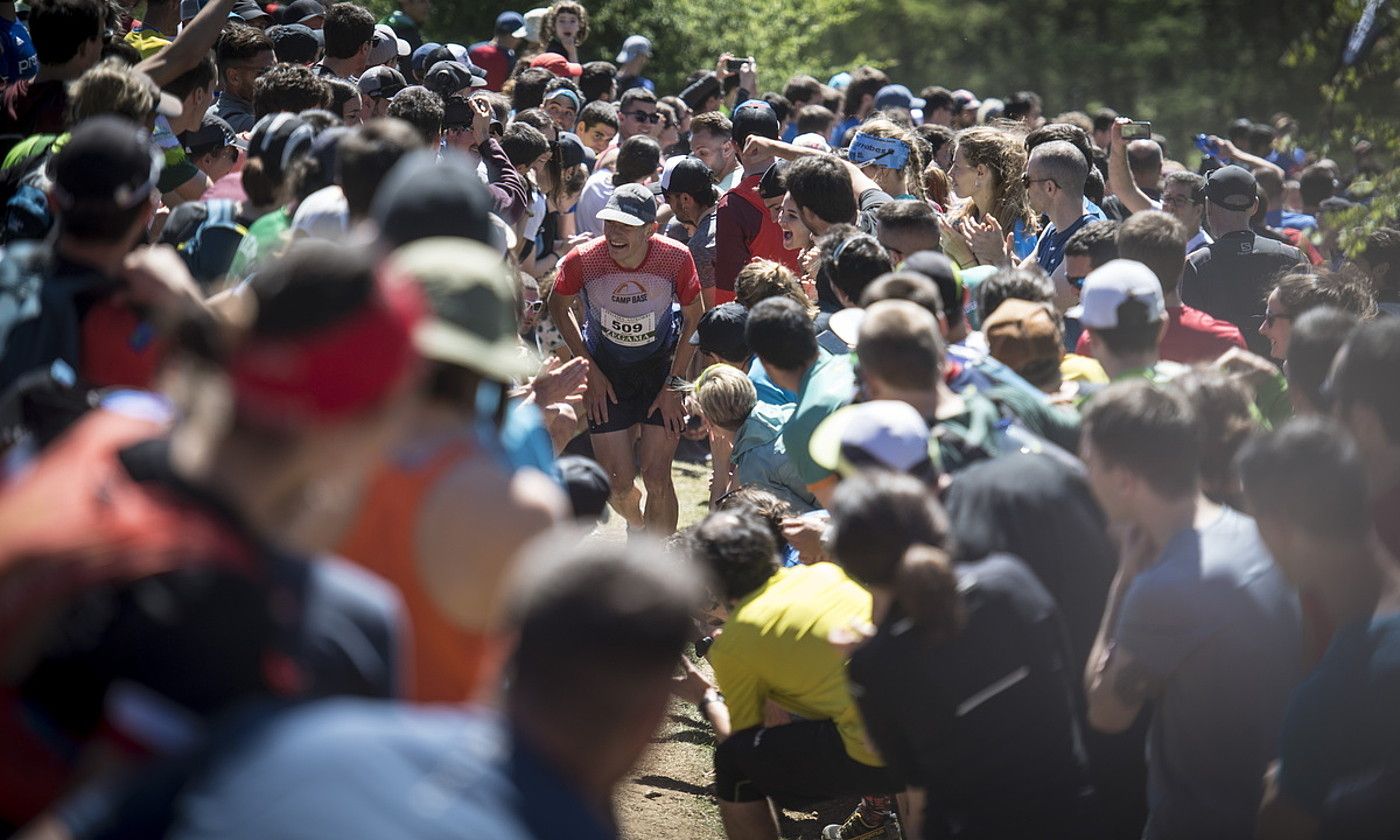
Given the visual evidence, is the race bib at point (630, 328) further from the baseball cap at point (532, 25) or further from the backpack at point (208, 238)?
the baseball cap at point (532, 25)

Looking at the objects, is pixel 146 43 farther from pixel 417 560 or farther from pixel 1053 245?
pixel 417 560

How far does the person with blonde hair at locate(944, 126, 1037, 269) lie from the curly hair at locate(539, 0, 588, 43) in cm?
658

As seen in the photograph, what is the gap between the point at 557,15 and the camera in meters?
13.6

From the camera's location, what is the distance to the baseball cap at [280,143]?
15.1 feet

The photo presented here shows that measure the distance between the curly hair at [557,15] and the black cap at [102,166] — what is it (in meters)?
10.5

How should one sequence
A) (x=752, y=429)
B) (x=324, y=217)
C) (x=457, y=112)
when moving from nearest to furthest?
(x=324, y=217)
(x=752, y=429)
(x=457, y=112)

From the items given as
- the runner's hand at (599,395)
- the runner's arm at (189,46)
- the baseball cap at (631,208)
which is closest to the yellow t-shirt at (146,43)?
the runner's arm at (189,46)

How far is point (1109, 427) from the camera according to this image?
11.8ft

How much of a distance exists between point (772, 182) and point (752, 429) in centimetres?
273

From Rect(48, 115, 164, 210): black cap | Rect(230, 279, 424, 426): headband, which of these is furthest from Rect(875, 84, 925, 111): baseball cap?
Rect(230, 279, 424, 426): headband

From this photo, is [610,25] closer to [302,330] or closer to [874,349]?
[874,349]

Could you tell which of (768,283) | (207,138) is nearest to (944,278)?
(768,283)

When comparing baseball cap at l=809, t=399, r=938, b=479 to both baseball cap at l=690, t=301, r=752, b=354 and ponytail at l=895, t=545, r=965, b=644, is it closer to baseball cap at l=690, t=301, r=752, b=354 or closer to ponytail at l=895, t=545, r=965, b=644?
ponytail at l=895, t=545, r=965, b=644

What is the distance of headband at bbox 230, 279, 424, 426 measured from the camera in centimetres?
201
